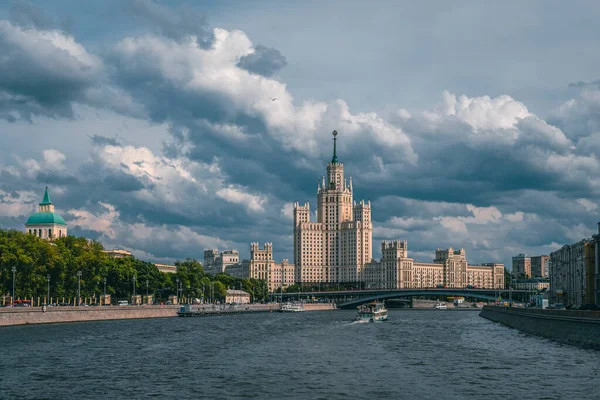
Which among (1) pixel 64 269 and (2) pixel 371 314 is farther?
(2) pixel 371 314

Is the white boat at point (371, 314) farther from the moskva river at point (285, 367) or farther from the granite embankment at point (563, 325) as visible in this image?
the moskva river at point (285, 367)

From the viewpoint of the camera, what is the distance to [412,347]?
8900 cm

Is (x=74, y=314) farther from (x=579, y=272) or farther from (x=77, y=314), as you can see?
(x=579, y=272)

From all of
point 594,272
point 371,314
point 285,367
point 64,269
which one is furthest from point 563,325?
point 64,269

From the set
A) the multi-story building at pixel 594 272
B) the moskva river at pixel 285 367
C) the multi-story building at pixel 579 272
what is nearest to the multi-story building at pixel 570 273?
the multi-story building at pixel 579 272

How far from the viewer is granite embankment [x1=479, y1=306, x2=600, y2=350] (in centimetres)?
7612

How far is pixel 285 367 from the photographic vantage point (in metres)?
66.9

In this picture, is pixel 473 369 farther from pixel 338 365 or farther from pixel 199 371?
pixel 199 371

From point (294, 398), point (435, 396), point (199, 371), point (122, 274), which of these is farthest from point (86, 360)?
point (122, 274)

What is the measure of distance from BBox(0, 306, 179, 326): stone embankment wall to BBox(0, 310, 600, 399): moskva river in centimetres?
1021

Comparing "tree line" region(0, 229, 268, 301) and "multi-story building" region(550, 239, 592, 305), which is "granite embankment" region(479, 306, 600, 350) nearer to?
"multi-story building" region(550, 239, 592, 305)

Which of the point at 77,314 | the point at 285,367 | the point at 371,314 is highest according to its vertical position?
the point at 77,314

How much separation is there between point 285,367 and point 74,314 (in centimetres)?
7051

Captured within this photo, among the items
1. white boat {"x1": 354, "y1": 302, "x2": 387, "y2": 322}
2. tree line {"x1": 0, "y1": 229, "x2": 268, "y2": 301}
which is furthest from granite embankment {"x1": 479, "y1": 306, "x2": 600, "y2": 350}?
tree line {"x1": 0, "y1": 229, "x2": 268, "y2": 301}
